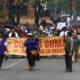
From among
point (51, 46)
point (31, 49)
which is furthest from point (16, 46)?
point (31, 49)

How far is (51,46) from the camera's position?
29.9 m

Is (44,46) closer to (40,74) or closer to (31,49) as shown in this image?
(31,49)

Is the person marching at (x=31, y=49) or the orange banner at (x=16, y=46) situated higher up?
the person marching at (x=31, y=49)

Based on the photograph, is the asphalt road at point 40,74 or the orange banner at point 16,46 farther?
the orange banner at point 16,46

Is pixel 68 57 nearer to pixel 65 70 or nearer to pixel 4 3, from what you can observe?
pixel 65 70

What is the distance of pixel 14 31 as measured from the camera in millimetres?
32844

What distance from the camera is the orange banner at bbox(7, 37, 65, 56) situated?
29656 mm

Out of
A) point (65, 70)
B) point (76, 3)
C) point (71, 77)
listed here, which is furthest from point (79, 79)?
point (76, 3)

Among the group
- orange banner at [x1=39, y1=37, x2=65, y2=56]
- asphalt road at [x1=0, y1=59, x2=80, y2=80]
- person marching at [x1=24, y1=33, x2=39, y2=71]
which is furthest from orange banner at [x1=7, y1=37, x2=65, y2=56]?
person marching at [x1=24, y1=33, x2=39, y2=71]

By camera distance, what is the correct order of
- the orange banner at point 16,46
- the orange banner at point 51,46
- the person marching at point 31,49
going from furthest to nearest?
the orange banner at point 51,46 → the orange banner at point 16,46 → the person marching at point 31,49

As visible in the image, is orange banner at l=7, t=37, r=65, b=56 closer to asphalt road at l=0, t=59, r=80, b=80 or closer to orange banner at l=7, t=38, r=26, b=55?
orange banner at l=7, t=38, r=26, b=55

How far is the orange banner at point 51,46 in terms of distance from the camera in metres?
29.7

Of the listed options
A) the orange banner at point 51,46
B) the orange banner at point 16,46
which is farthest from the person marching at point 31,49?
the orange banner at point 51,46

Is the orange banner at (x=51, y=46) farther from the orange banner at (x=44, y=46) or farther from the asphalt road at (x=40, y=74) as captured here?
the asphalt road at (x=40, y=74)
